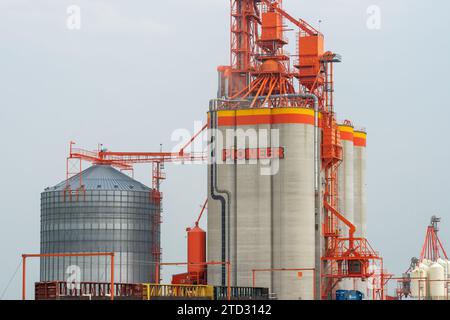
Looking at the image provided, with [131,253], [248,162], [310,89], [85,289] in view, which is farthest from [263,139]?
[85,289]

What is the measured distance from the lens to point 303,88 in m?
183

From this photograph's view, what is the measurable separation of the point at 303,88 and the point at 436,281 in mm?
38510

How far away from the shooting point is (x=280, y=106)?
174 metres

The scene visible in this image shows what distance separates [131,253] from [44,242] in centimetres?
1299

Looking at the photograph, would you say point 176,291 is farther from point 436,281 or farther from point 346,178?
point 436,281

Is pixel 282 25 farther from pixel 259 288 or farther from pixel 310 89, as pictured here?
pixel 259 288

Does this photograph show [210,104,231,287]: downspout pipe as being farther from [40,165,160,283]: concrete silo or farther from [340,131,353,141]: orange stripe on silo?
[340,131,353,141]: orange stripe on silo

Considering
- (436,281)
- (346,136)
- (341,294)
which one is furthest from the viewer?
(436,281)

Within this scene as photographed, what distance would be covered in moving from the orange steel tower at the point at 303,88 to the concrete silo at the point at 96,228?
20824 mm

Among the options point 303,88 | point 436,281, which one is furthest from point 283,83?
point 436,281

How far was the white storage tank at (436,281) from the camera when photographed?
196 meters

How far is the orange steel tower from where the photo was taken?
173250 mm

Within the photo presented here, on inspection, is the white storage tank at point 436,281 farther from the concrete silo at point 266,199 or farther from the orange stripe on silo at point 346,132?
the concrete silo at point 266,199

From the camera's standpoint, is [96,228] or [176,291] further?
[96,228]
